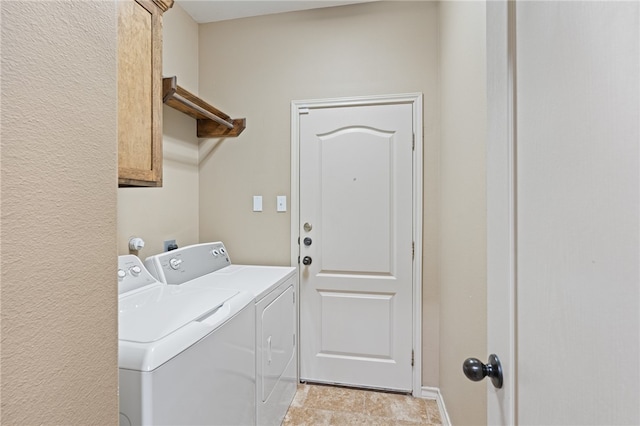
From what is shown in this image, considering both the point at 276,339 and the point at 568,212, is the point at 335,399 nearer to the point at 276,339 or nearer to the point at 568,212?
the point at 276,339

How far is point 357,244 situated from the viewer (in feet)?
7.37

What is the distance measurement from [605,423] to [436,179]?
76.0 inches

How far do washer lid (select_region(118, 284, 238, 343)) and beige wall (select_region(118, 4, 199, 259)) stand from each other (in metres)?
Result: 0.52

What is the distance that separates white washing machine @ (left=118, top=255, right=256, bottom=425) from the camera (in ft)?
2.85

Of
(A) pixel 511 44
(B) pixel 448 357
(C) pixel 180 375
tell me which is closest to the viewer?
(A) pixel 511 44

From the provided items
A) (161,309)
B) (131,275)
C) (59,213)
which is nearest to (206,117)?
(131,275)

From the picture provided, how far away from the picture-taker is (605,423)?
0.34 m

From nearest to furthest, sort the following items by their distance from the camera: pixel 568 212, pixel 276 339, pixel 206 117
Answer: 1. pixel 568 212
2. pixel 276 339
3. pixel 206 117

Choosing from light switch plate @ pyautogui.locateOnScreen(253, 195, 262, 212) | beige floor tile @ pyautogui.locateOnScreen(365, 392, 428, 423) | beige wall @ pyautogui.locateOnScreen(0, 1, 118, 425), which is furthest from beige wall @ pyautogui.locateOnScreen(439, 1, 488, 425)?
light switch plate @ pyautogui.locateOnScreen(253, 195, 262, 212)

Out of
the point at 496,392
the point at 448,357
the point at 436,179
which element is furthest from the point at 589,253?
the point at 436,179

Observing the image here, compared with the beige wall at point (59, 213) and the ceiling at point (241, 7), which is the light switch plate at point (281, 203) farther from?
the beige wall at point (59, 213)

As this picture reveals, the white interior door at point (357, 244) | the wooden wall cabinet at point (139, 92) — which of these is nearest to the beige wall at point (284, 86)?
the white interior door at point (357, 244)

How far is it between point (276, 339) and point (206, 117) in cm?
156

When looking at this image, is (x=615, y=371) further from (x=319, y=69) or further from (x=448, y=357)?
(x=319, y=69)
